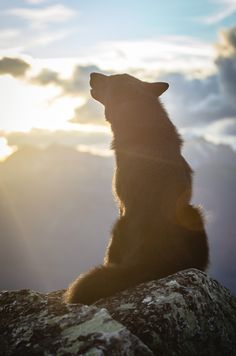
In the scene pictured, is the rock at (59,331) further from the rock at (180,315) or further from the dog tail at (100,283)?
the rock at (180,315)

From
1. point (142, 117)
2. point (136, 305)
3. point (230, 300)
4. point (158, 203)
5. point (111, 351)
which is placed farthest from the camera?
point (142, 117)

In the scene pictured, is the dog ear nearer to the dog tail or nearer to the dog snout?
the dog snout

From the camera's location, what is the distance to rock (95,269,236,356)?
16.8ft

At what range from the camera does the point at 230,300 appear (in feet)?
20.8

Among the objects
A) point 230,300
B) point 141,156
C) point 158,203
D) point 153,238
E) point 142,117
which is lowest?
point 230,300

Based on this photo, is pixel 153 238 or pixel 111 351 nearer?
pixel 111 351

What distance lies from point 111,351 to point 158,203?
9.74 feet

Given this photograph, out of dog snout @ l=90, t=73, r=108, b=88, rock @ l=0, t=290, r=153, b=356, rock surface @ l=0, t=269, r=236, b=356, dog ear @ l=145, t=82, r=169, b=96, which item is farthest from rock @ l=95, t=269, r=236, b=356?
dog snout @ l=90, t=73, r=108, b=88

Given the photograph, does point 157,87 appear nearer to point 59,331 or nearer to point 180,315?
point 180,315

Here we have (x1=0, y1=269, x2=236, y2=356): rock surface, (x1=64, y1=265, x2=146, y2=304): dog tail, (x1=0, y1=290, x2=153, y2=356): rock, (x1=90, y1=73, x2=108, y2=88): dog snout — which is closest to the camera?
(x1=0, y1=290, x2=153, y2=356): rock

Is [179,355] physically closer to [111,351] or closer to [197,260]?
[111,351]

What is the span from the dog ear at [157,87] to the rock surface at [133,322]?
475cm

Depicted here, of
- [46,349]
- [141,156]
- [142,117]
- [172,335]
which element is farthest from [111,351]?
[142,117]

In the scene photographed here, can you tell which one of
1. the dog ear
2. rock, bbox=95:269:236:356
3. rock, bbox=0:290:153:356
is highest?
the dog ear
